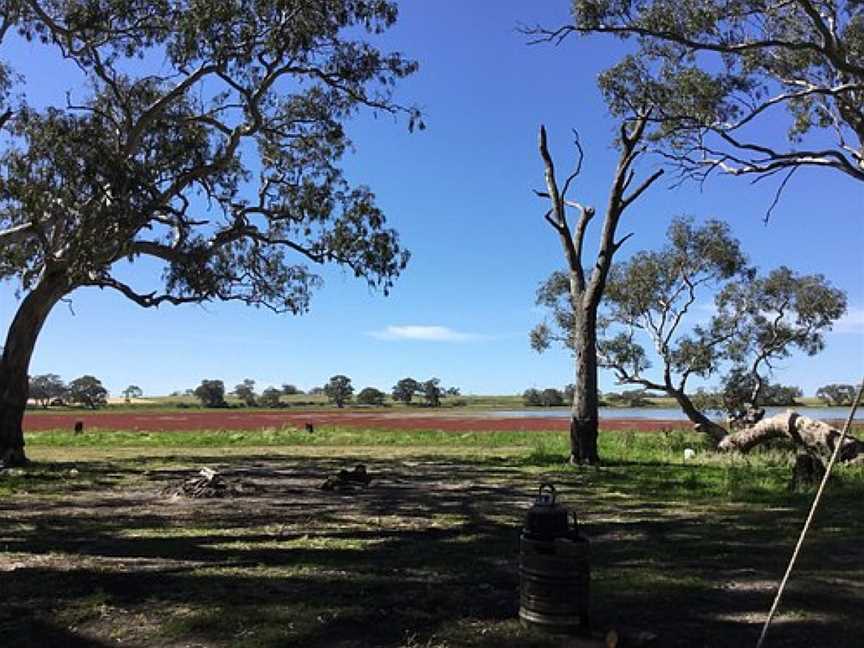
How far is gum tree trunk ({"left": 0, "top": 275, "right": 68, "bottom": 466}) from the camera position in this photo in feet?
55.5

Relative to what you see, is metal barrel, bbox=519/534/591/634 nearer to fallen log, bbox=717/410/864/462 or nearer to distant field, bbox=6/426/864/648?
distant field, bbox=6/426/864/648

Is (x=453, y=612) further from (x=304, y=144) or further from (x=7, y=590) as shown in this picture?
(x=304, y=144)

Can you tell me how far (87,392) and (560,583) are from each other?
114692 millimetres

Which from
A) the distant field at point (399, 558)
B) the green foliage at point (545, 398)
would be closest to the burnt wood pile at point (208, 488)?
the distant field at point (399, 558)

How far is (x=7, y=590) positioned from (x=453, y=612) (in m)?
3.38

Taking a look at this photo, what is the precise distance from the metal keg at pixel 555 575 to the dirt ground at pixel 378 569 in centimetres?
14

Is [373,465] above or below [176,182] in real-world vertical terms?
below

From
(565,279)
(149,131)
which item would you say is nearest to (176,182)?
(149,131)

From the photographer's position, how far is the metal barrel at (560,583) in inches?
182

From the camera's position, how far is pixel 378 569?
264 inches

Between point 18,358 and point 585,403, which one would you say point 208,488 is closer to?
point 18,358

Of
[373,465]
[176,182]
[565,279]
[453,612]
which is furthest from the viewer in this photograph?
[565,279]

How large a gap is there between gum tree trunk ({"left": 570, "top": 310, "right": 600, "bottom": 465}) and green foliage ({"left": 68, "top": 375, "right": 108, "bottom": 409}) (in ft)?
325

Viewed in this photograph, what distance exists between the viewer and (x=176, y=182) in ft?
56.7
